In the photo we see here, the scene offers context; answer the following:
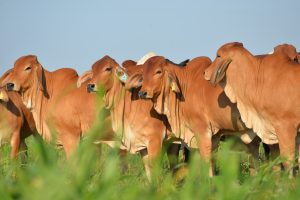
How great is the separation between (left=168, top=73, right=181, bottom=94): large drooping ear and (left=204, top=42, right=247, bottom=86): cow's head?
0.57 m

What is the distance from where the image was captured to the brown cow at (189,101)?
714 cm

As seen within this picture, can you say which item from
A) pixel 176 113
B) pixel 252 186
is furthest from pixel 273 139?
pixel 252 186

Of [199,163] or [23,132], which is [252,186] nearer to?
[199,163]

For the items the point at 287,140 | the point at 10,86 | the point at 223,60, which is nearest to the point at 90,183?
the point at 287,140

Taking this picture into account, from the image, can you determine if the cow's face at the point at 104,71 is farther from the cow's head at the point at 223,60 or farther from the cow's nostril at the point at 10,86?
the cow's head at the point at 223,60

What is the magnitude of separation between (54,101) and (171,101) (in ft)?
6.37

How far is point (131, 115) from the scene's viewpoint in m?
7.95

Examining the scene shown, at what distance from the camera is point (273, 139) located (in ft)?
20.9

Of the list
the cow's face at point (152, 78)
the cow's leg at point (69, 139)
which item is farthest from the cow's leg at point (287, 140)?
the cow's leg at point (69, 139)

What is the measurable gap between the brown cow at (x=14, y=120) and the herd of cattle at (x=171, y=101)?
0.05ft

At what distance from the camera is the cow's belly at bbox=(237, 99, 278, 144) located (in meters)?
6.34

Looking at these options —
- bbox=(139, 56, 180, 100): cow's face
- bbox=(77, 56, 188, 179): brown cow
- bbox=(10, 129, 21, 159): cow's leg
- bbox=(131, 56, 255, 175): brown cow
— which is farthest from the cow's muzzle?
bbox=(10, 129, 21, 159): cow's leg

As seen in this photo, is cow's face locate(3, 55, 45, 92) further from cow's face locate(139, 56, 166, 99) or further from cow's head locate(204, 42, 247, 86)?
cow's head locate(204, 42, 247, 86)

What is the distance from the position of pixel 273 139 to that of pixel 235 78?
0.96 meters
